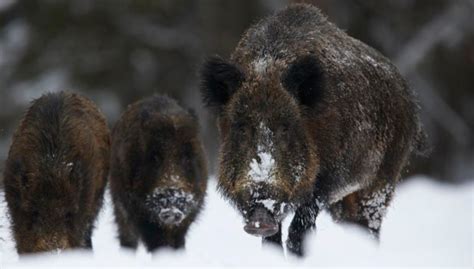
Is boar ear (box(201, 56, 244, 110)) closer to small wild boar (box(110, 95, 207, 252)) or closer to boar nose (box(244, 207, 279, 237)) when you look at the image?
boar nose (box(244, 207, 279, 237))

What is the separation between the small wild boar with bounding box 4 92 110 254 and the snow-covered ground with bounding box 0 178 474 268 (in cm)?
33

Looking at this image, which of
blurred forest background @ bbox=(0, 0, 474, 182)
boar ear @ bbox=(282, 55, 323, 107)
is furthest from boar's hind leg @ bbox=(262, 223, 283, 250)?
blurred forest background @ bbox=(0, 0, 474, 182)

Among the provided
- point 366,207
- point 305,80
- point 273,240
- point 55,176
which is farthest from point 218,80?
point 366,207

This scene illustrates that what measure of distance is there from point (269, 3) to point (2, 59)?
625 centimetres

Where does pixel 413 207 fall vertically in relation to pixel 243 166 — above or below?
above

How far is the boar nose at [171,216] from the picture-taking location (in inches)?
414

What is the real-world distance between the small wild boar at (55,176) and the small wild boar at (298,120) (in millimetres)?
1486

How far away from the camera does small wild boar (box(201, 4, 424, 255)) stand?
28.1 feet

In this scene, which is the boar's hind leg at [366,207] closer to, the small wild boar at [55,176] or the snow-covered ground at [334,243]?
the snow-covered ground at [334,243]

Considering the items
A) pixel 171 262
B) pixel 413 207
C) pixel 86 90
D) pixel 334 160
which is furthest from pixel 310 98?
pixel 86 90

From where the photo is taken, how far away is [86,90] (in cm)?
2450

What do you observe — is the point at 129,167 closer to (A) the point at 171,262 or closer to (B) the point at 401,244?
(B) the point at 401,244

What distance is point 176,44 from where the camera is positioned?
25.8 meters

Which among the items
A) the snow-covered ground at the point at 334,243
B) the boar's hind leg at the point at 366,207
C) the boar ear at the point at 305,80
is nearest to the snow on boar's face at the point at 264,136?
the boar ear at the point at 305,80
